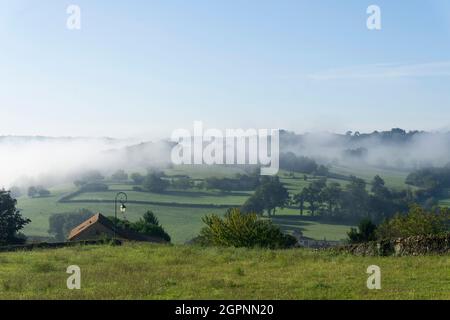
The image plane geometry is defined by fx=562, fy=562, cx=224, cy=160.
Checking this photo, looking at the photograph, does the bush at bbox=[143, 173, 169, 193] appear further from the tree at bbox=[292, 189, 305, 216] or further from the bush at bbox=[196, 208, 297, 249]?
the bush at bbox=[196, 208, 297, 249]

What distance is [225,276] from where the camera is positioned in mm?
23375

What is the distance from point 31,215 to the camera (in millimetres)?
180375

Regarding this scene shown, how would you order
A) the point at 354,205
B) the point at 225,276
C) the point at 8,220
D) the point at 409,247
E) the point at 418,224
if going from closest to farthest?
the point at 225,276 → the point at 409,247 → the point at 418,224 → the point at 8,220 → the point at 354,205

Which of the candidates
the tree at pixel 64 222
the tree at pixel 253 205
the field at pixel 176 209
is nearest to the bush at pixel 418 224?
the field at pixel 176 209

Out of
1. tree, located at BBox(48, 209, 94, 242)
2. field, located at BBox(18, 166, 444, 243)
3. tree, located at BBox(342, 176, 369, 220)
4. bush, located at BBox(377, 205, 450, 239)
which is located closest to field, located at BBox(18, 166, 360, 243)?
field, located at BBox(18, 166, 444, 243)

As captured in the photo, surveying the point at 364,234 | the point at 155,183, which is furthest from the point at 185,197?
the point at 364,234

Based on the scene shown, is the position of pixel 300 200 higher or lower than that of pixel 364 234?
lower

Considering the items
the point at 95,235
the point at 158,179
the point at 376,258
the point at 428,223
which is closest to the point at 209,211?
the point at 158,179

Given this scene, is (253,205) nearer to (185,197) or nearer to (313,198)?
(313,198)

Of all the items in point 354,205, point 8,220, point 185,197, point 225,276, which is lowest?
point 354,205

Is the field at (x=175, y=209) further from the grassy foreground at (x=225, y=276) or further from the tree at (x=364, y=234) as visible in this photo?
the grassy foreground at (x=225, y=276)

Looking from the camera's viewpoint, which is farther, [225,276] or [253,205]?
[253,205]

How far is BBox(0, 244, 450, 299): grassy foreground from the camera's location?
18.3 metres
